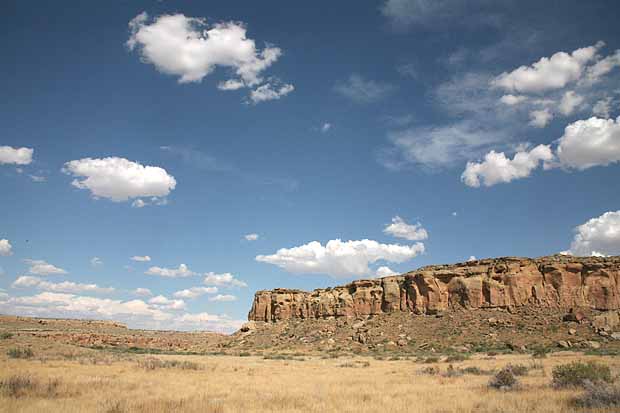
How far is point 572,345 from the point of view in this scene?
43781 mm

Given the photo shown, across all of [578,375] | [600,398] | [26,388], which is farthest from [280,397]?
[578,375]

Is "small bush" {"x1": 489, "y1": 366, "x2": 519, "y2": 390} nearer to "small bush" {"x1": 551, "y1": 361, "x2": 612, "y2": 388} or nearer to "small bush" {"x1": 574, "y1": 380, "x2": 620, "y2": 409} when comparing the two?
"small bush" {"x1": 551, "y1": 361, "x2": 612, "y2": 388}

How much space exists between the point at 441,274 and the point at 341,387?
51.7m

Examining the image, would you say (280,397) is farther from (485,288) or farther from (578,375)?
(485,288)

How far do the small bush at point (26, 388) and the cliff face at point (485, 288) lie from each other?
5662cm

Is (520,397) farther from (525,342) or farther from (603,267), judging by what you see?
(603,267)

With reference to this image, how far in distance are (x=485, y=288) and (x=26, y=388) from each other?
58371 mm

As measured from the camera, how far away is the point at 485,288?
6022cm

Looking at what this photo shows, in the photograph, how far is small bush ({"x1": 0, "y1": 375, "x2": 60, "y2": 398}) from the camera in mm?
12578

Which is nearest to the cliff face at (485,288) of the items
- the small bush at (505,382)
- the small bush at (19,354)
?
the small bush at (505,382)

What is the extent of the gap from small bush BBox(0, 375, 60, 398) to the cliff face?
56.6 metres

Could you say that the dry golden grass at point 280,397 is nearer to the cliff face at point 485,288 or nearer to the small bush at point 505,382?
the small bush at point 505,382

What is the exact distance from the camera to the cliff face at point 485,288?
5472cm

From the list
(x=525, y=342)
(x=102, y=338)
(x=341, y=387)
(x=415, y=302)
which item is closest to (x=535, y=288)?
(x=525, y=342)
